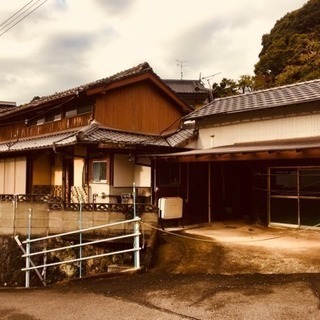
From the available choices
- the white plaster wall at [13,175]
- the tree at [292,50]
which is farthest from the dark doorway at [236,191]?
the tree at [292,50]

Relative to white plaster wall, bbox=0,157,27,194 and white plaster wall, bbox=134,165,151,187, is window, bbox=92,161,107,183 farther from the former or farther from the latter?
white plaster wall, bbox=0,157,27,194

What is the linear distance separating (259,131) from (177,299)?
Result: 991 cm

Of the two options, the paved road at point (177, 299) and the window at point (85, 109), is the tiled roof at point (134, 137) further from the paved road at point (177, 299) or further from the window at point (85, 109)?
the paved road at point (177, 299)

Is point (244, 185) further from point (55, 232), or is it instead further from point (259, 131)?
point (55, 232)

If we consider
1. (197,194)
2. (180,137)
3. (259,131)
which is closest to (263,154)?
(197,194)

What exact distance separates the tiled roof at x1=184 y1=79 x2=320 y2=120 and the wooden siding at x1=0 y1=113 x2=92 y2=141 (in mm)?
5243

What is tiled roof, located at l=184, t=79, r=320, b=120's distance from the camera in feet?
44.4

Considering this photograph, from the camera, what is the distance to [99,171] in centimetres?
1399

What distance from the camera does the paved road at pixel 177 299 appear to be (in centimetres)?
538

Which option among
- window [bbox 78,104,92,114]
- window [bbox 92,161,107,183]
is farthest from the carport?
window [bbox 78,104,92,114]

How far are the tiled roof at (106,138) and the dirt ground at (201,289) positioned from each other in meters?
5.31

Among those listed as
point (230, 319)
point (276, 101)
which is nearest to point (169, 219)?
point (276, 101)

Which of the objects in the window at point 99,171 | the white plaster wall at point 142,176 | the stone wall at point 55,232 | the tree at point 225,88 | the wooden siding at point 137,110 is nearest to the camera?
the stone wall at point 55,232

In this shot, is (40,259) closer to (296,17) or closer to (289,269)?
(289,269)
